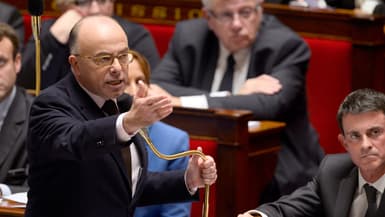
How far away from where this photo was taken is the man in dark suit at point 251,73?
3607 millimetres

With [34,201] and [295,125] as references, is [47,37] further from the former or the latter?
[34,201]

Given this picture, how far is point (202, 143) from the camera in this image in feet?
10.3

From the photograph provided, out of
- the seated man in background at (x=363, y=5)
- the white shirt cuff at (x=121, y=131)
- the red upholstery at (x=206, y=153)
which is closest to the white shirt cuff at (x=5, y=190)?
the red upholstery at (x=206, y=153)

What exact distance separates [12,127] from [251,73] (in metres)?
0.95

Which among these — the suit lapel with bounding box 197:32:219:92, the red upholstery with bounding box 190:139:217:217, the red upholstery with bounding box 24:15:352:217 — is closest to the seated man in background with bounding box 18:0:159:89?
the suit lapel with bounding box 197:32:219:92

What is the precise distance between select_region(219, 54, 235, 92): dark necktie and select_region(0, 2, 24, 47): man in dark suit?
105 cm

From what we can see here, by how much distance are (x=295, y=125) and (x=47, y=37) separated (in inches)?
42.5

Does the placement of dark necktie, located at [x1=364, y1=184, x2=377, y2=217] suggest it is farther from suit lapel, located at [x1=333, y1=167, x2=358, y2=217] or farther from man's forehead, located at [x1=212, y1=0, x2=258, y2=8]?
man's forehead, located at [x1=212, y1=0, x2=258, y2=8]

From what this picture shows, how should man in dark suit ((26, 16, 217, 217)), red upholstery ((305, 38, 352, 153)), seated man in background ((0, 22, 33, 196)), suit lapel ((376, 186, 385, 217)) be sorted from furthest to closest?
red upholstery ((305, 38, 352, 153)) < seated man in background ((0, 22, 33, 196)) < suit lapel ((376, 186, 385, 217)) < man in dark suit ((26, 16, 217, 217))

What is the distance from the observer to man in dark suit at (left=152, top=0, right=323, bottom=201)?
361 centimetres

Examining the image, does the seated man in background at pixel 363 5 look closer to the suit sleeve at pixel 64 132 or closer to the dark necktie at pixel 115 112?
the dark necktie at pixel 115 112

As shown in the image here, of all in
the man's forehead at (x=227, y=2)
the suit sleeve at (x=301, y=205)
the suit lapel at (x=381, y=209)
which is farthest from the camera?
the man's forehead at (x=227, y=2)

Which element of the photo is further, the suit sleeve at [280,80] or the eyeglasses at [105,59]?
the suit sleeve at [280,80]

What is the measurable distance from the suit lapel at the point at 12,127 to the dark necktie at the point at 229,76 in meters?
0.85
